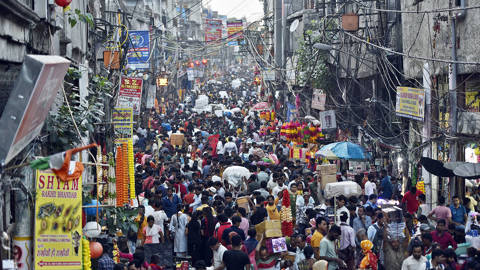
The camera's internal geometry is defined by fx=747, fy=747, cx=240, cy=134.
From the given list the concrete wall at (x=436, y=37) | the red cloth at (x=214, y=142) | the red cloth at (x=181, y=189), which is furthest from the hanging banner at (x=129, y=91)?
the concrete wall at (x=436, y=37)

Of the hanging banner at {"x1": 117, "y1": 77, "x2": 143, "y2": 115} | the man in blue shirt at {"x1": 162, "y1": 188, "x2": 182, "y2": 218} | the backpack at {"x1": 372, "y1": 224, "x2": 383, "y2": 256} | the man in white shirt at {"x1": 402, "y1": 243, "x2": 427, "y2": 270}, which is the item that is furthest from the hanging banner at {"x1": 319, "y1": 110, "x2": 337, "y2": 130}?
the man in white shirt at {"x1": 402, "y1": 243, "x2": 427, "y2": 270}

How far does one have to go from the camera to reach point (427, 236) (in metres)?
10.8

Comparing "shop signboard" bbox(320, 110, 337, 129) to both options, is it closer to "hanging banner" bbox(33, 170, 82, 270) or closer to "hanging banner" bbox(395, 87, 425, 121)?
"hanging banner" bbox(395, 87, 425, 121)

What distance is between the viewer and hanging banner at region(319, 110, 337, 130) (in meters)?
24.6

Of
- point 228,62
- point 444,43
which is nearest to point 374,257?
point 444,43

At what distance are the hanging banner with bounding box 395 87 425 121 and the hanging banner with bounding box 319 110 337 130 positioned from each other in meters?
5.62

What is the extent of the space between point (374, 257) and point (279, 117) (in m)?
29.4

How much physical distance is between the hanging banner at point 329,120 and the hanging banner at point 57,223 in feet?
55.7

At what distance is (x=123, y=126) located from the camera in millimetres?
15664

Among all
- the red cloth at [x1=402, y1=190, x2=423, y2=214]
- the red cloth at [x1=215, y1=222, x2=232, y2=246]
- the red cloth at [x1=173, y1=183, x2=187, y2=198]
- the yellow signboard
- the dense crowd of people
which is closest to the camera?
the dense crowd of people

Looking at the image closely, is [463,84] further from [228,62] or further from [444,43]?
[228,62]

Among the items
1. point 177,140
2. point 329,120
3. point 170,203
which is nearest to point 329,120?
point 329,120

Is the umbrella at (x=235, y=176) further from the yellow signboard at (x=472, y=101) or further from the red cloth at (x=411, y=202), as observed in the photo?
the yellow signboard at (x=472, y=101)

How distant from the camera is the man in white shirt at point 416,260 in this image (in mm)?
9828
